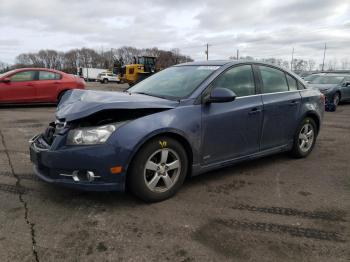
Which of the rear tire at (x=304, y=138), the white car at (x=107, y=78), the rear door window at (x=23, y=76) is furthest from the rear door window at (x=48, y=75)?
the white car at (x=107, y=78)

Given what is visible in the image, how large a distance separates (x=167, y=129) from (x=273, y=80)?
217 centimetres

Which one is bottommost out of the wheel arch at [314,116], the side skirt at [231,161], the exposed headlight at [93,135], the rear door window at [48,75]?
the side skirt at [231,161]

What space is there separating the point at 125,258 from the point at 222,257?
740 mm

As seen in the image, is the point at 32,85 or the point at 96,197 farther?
the point at 32,85

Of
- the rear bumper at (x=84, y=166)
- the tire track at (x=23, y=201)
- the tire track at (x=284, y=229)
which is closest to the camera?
the tire track at (x=23, y=201)

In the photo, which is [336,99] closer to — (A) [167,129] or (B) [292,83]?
(B) [292,83]

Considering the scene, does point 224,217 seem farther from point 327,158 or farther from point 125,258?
point 327,158

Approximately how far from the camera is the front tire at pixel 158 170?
3.23 meters

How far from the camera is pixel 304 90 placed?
5184 mm

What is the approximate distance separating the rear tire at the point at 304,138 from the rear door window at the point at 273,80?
716 mm

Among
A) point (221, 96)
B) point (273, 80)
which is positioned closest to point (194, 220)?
point (221, 96)

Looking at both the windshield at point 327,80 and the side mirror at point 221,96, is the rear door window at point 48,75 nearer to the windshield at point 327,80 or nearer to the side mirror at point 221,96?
the side mirror at point 221,96

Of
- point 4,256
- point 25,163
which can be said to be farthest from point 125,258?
point 25,163

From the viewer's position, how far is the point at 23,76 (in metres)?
10.9
